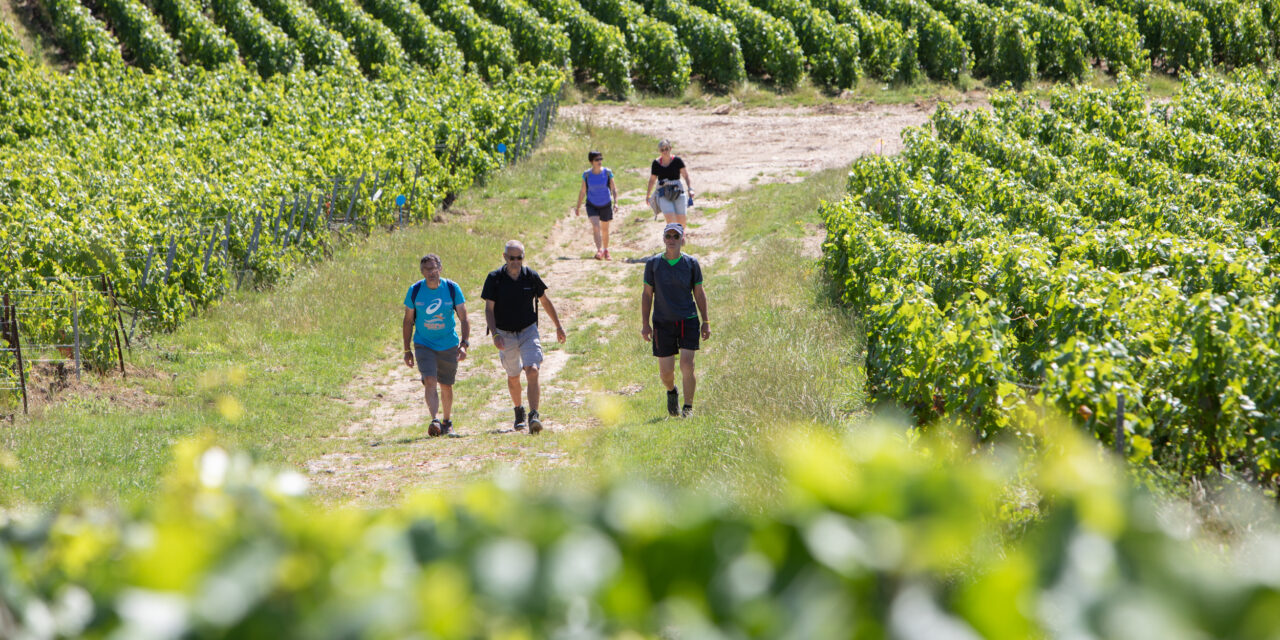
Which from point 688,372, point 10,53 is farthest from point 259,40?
point 688,372

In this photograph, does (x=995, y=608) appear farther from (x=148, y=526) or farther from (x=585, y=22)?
(x=585, y=22)

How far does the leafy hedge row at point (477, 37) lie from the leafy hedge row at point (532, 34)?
351mm

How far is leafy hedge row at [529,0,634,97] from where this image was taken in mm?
31359

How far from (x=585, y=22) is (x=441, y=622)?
3247 cm

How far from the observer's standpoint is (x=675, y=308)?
31.5 ft

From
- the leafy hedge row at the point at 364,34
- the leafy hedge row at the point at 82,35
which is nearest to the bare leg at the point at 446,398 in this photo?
the leafy hedge row at the point at 364,34

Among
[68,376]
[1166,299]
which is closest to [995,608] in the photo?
[1166,299]

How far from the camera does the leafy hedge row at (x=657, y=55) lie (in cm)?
3120

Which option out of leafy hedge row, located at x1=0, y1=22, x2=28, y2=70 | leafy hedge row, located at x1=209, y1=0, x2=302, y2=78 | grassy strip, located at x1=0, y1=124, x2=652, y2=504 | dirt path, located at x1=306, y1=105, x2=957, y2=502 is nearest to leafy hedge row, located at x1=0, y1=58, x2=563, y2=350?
grassy strip, located at x1=0, y1=124, x2=652, y2=504

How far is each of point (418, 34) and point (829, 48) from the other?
39.3ft

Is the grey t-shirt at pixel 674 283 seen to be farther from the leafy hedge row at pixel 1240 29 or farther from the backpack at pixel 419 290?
the leafy hedge row at pixel 1240 29

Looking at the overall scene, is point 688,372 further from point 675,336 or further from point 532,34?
point 532,34

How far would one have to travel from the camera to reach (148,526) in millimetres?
1944

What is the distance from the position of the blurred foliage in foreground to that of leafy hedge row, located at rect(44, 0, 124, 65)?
32398 mm
